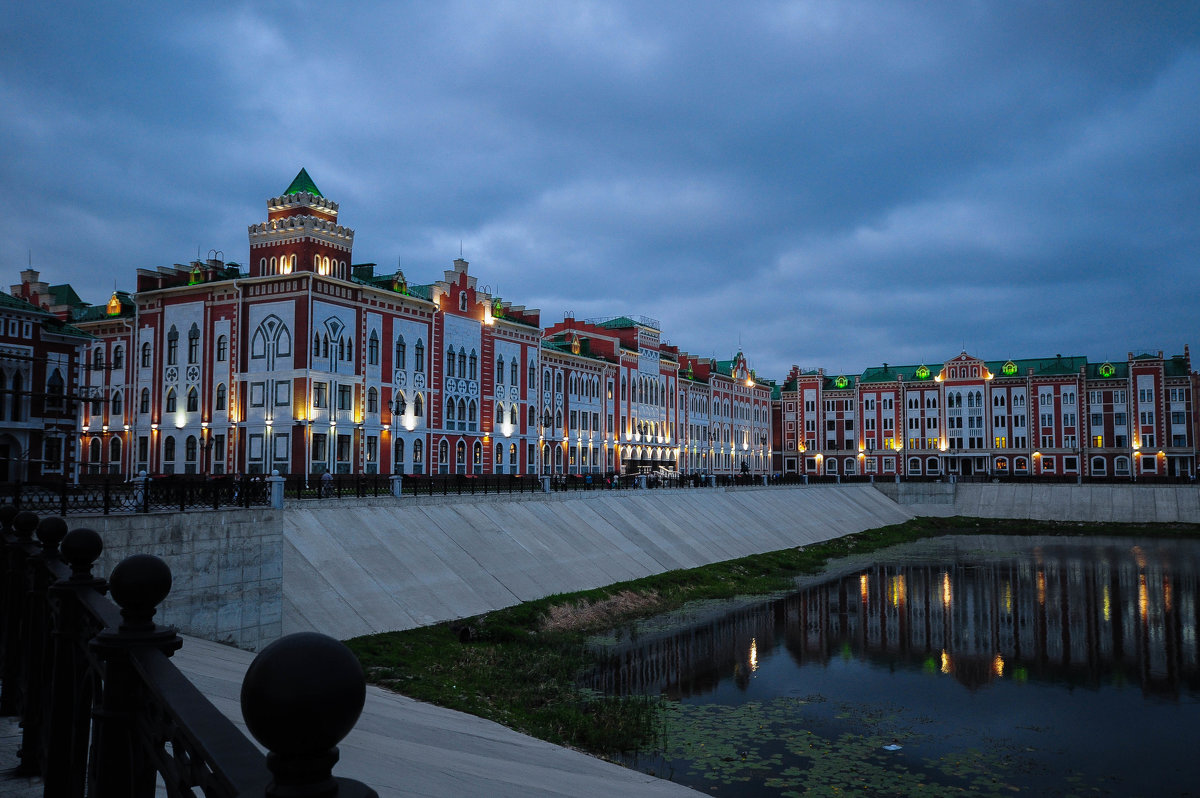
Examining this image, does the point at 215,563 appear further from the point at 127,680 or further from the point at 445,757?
the point at 127,680

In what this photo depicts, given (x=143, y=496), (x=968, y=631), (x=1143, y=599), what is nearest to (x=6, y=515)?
(x=143, y=496)

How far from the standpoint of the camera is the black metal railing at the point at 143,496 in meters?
19.5

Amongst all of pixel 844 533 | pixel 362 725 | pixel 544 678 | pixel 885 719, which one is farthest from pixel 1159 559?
pixel 362 725

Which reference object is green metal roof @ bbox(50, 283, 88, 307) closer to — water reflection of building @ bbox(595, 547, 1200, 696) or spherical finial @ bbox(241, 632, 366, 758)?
water reflection of building @ bbox(595, 547, 1200, 696)

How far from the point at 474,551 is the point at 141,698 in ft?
95.5

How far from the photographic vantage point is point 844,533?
66.2 metres

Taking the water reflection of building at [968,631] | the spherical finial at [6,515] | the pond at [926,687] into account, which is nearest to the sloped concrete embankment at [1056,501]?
the water reflection of building at [968,631]

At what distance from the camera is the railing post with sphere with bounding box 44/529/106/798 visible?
5.30m

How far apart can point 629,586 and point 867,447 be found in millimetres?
78701

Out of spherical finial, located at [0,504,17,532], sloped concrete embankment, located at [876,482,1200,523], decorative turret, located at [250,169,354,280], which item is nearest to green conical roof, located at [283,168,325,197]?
decorative turret, located at [250,169,354,280]

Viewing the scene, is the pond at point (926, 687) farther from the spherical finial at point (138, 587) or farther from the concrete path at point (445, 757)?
the spherical finial at point (138, 587)

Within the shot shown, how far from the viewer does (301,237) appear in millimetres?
47812

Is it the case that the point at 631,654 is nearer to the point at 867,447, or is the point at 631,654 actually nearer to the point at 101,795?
the point at 101,795

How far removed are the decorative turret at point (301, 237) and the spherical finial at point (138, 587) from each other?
46.6 metres
